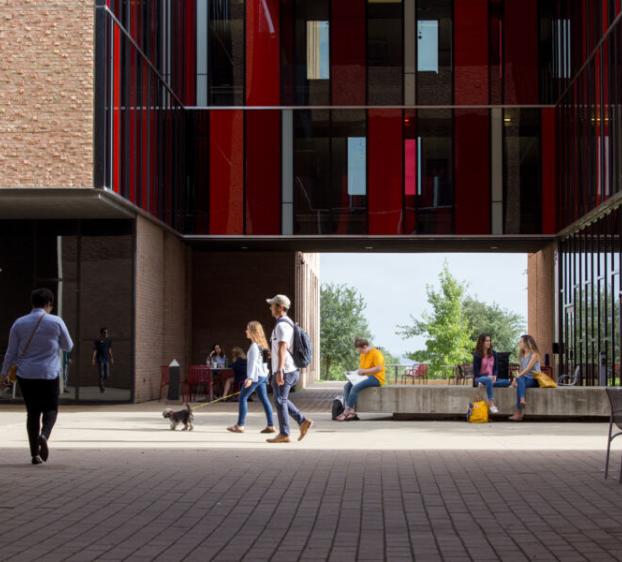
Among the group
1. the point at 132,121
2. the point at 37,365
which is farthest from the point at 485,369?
the point at 132,121

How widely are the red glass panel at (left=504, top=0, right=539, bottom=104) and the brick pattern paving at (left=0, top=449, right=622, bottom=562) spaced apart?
2123cm

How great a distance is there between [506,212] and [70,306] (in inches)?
481

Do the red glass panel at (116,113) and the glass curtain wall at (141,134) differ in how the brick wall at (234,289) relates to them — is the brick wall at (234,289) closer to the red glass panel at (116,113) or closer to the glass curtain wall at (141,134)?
the glass curtain wall at (141,134)

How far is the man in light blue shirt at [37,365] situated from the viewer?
12258 mm

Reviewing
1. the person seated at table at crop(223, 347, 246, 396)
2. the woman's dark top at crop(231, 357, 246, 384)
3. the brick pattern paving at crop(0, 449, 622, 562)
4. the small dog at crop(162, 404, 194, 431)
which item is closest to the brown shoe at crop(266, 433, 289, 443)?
the brick pattern paving at crop(0, 449, 622, 562)

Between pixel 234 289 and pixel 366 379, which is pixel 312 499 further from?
pixel 234 289

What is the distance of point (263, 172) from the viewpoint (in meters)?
33.6

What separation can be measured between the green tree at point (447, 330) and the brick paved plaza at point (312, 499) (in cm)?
5962

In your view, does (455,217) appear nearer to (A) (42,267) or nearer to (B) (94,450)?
(A) (42,267)

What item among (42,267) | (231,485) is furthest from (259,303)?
(231,485)

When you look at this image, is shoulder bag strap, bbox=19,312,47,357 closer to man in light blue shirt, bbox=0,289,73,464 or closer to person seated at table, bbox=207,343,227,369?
man in light blue shirt, bbox=0,289,73,464

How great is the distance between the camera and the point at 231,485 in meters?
10.8

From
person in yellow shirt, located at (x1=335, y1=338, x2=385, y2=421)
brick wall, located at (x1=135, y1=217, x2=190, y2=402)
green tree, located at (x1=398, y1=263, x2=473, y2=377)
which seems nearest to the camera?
person in yellow shirt, located at (x1=335, y1=338, x2=385, y2=421)

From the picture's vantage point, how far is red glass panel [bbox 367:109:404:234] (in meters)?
33.4
